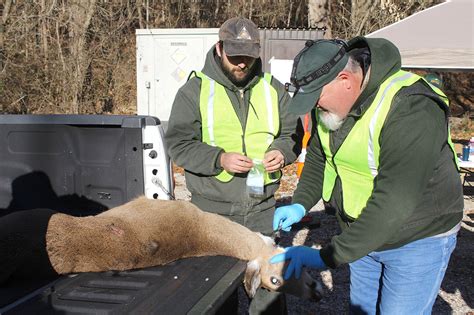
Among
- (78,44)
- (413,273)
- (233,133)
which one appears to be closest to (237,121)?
(233,133)

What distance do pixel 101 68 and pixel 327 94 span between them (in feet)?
49.3

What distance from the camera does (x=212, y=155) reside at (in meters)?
3.30

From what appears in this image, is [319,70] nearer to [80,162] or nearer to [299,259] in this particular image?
[299,259]

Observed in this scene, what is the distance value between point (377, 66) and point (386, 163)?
1.54 ft

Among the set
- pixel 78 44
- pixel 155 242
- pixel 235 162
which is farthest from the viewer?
pixel 78 44

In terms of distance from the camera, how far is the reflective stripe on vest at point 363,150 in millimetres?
2252

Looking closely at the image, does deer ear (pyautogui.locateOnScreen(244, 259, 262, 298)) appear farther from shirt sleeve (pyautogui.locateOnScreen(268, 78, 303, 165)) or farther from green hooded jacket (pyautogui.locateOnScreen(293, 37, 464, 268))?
shirt sleeve (pyautogui.locateOnScreen(268, 78, 303, 165))

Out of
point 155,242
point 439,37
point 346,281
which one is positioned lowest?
point 346,281

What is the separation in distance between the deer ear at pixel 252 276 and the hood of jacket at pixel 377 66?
3.63 ft

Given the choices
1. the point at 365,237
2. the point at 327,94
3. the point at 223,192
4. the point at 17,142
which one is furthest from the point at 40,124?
the point at 365,237

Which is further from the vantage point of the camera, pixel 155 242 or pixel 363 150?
pixel 155 242

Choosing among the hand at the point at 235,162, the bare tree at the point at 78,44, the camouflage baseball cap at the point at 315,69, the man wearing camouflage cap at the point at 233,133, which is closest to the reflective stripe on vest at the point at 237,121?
the man wearing camouflage cap at the point at 233,133

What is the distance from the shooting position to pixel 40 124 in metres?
3.38

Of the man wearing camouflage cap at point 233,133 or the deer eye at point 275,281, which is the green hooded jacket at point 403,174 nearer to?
the deer eye at point 275,281
